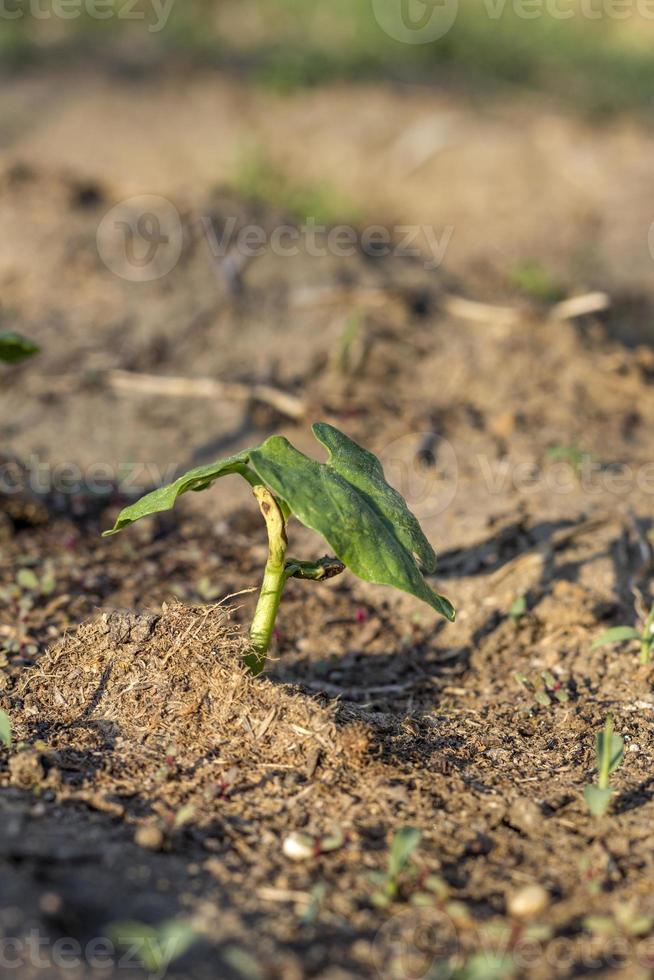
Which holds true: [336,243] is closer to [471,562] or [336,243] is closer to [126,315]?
[126,315]

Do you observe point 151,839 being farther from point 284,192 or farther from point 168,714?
point 284,192

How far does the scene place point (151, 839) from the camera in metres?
1.83

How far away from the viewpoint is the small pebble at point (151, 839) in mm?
1830

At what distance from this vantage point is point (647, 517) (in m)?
3.16

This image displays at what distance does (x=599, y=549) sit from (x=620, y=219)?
2.86 m

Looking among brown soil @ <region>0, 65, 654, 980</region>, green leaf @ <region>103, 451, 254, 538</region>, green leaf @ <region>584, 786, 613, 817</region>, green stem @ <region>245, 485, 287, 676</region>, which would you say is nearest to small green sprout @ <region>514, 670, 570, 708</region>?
brown soil @ <region>0, 65, 654, 980</region>

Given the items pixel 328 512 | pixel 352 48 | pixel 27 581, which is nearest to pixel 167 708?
pixel 328 512

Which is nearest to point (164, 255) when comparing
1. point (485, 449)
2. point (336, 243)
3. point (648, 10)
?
point (336, 243)

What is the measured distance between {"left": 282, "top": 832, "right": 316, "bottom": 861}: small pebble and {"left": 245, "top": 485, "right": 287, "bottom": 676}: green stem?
45 centimetres

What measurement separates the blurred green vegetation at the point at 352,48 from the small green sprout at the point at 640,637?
4.11 metres

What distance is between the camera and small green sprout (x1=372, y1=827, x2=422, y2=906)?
174 centimetres

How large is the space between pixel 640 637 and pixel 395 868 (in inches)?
38.5

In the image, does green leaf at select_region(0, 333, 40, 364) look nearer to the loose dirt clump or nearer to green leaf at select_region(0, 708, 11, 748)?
the loose dirt clump

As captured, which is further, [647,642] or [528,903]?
[647,642]
